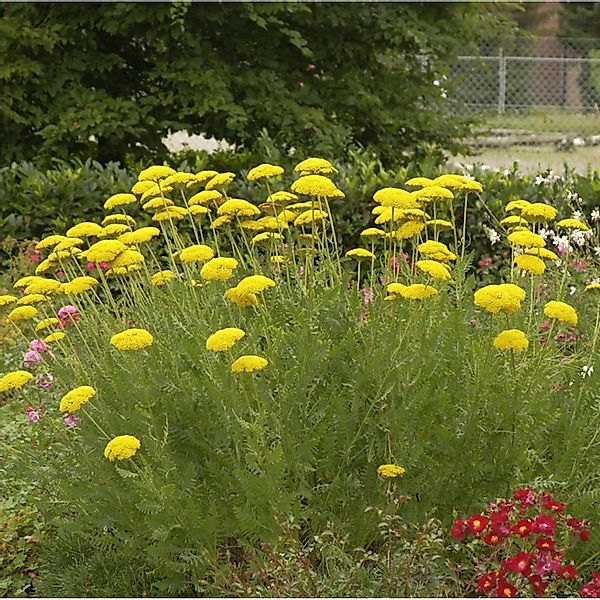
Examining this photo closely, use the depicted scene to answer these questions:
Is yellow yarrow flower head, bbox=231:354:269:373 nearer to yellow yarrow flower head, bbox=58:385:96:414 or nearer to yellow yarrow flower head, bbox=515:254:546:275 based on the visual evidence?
yellow yarrow flower head, bbox=58:385:96:414

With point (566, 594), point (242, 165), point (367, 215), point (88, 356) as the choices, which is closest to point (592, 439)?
point (566, 594)

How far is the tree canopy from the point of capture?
7484 millimetres

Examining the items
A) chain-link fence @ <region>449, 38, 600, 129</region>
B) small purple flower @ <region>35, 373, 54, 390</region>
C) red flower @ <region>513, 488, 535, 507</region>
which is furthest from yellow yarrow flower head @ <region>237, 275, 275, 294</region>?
chain-link fence @ <region>449, 38, 600, 129</region>

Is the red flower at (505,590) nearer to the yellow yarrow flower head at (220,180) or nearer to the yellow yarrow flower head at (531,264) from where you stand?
the yellow yarrow flower head at (531,264)

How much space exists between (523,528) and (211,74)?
18.1 feet

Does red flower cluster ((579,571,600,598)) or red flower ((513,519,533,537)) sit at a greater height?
red flower ((513,519,533,537))

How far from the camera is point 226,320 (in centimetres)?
353

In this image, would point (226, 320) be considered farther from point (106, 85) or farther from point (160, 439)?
point (106, 85)

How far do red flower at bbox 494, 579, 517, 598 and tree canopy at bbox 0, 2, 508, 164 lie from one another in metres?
5.21

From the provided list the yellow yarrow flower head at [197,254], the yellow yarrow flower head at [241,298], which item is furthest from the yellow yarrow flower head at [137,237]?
the yellow yarrow flower head at [241,298]

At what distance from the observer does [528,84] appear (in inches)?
965

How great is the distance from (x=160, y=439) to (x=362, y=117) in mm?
5447

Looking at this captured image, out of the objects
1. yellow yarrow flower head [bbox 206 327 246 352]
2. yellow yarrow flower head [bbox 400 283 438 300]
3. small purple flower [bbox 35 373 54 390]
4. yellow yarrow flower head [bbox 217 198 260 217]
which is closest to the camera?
yellow yarrow flower head [bbox 206 327 246 352]

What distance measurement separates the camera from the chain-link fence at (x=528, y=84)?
68.4 feet
